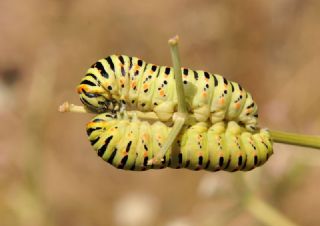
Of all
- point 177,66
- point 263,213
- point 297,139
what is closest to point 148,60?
point 263,213

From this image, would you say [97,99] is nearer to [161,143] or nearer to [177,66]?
[161,143]

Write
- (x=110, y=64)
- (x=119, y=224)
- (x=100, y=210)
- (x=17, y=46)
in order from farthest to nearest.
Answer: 1. (x=17, y=46)
2. (x=100, y=210)
3. (x=119, y=224)
4. (x=110, y=64)

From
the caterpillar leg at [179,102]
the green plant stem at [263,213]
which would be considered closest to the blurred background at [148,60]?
Result: the green plant stem at [263,213]

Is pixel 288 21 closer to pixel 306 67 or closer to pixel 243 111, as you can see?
pixel 306 67

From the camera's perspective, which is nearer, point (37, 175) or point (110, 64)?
point (110, 64)

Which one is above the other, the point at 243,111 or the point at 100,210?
the point at 243,111

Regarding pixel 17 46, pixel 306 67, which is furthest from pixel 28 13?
pixel 306 67

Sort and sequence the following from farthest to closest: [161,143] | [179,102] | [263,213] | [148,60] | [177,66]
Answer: [148,60], [263,213], [161,143], [179,102], [177,66]
